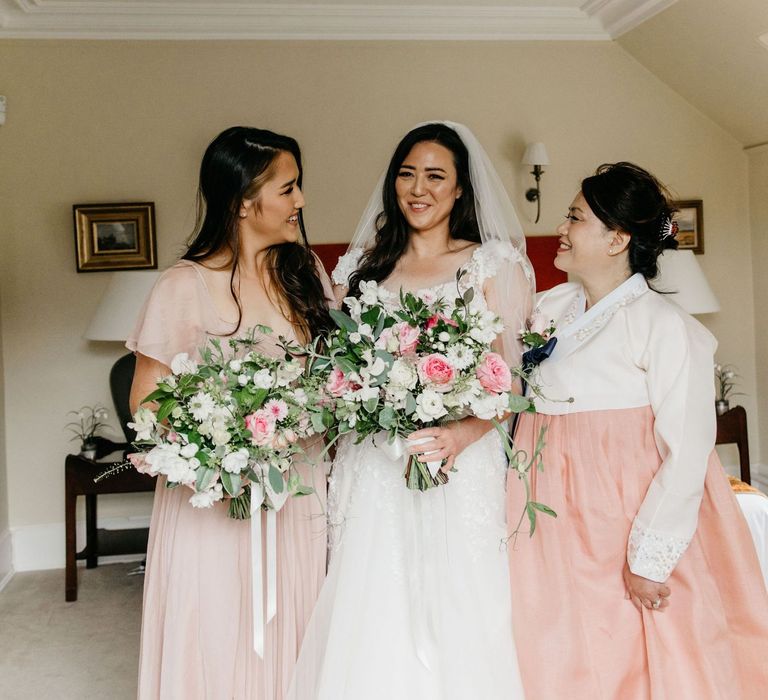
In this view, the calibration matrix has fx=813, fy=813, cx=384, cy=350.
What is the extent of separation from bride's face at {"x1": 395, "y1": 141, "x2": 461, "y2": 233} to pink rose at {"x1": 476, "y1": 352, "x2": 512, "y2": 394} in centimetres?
64

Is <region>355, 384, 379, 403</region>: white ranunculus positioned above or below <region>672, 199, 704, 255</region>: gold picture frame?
below

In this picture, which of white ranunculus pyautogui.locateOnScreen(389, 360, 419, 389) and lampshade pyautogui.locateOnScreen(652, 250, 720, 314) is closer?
white ranunculus pyautogui.locateOnScreen(389, 360, 419, 389)

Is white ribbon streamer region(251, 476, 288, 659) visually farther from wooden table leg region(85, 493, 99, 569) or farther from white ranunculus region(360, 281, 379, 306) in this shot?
wooden table leg region(85, 493, 99, 569)

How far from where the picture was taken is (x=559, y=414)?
A: 2.11 m

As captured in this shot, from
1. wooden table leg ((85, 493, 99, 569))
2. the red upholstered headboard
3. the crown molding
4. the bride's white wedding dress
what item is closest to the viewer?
the bride's white wedding dress

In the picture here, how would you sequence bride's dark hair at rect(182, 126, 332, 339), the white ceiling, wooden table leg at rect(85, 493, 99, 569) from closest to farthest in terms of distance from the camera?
bride's dark hair at rect(182, 126, 332, 339)
the white ceiling
wooden table leg at rect(85, 493, 99, 569)

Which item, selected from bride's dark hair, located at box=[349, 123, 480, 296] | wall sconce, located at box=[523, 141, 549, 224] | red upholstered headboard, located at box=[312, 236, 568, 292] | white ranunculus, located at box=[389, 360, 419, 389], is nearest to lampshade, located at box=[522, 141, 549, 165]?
wall sconce, located at box=[523, 141, 549, 224]

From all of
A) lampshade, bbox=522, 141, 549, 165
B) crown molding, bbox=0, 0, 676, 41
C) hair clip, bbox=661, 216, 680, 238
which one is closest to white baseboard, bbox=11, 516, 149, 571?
crown molding, bbox=0, 0, 676, 41

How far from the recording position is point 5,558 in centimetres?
446

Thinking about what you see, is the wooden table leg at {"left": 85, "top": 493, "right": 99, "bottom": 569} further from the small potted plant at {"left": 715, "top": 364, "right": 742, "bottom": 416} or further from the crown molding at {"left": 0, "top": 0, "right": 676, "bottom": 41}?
the small potted plant at {"left": 715, "top": 364, "right": 742, "bottom": 416}

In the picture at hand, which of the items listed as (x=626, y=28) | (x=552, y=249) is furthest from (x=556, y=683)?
(x=626, y=28)

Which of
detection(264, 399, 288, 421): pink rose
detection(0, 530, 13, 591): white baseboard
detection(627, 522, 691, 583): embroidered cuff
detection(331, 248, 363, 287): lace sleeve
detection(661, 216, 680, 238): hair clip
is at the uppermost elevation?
detection(661, 216, 680, 238): hair clip

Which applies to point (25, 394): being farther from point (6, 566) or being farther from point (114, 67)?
point (114, 67)

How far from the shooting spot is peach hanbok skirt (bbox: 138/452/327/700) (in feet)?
6.59
